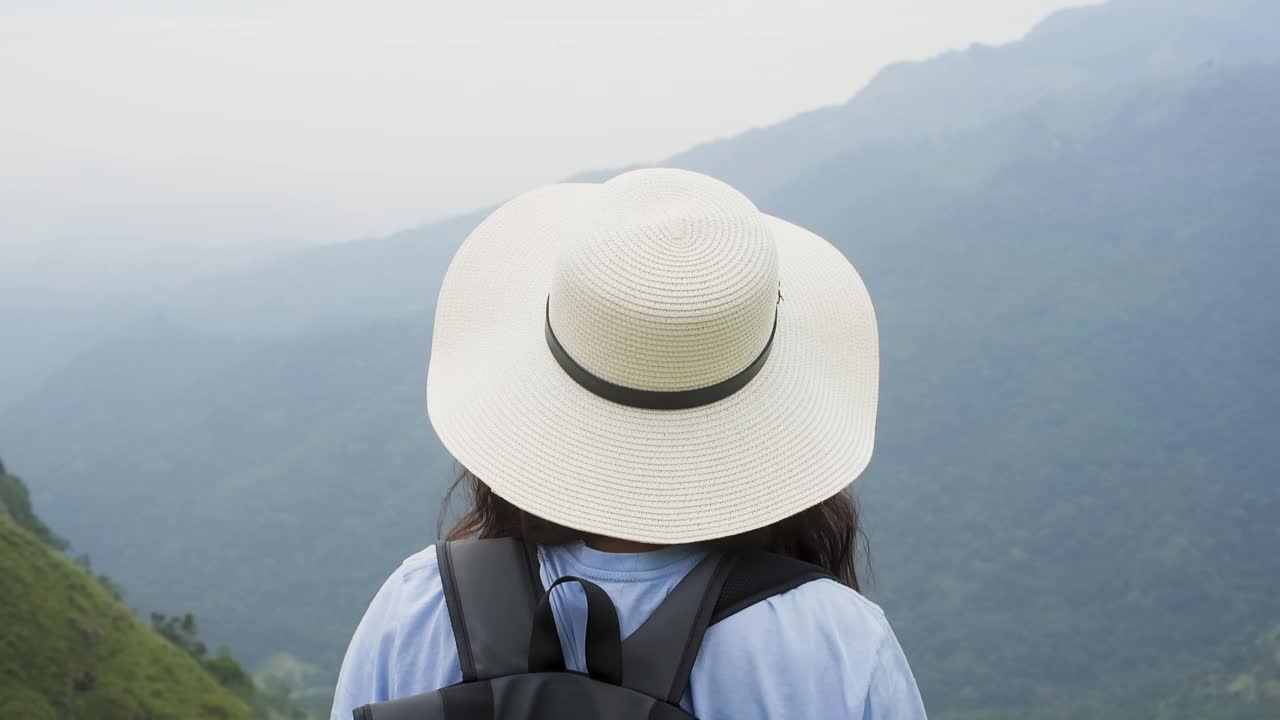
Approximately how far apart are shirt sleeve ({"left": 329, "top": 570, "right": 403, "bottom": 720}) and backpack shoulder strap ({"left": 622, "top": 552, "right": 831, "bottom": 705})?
294 mm

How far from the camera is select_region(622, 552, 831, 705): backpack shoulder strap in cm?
103

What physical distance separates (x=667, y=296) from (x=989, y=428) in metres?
73.1

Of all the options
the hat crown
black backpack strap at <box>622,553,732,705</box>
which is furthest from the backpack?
the hat crown

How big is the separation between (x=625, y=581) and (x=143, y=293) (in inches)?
6487

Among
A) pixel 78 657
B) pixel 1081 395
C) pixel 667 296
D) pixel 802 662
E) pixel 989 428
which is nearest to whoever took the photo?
pixel 802 662

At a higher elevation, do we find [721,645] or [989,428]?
[721,645]

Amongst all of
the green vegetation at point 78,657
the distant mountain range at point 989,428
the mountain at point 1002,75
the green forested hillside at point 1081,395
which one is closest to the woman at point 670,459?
the green vegetation at point 78,657

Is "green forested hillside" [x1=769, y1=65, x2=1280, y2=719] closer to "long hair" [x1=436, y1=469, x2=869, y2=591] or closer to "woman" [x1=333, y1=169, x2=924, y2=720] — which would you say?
"long hair" [x1=436, y1=469, x2=869, y2=591]

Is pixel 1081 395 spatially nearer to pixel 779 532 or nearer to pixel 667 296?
pixel 779 532

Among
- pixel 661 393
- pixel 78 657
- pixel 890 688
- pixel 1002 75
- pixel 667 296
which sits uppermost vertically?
pixel 667 296

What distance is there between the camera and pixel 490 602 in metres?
1.09

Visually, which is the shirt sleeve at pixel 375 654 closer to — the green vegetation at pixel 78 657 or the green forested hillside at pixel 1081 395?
the green vegetation at pixel 78 657

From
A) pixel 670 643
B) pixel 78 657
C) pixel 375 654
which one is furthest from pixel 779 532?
pixel 78 657

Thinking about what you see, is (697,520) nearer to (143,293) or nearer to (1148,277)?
(1148,277)
